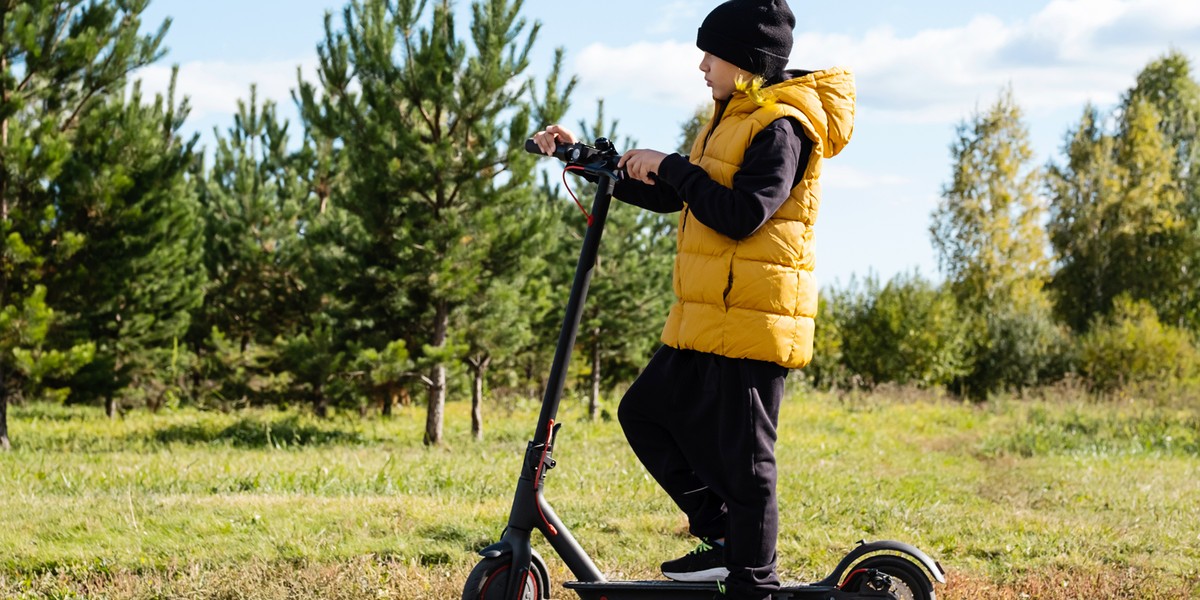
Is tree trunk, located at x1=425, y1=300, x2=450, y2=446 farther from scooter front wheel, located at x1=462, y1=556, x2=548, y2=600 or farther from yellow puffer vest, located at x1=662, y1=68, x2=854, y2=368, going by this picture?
yellow puffer vest, located at x1=662, y1=68, x2=854, y2=368

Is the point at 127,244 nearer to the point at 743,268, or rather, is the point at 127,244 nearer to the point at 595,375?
the point at 595,375

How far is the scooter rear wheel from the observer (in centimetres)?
369

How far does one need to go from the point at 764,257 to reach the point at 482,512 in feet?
10.6

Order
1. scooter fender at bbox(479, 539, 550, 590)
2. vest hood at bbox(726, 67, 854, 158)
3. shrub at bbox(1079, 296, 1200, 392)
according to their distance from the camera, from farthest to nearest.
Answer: shrub at bbox(1079, 296, 1200, 392), scooter fender at bbox(479, 539, 550, 590), vest hood at bbox(726, 67, 854, 158)

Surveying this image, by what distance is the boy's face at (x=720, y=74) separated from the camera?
349cm

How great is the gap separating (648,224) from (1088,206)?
66.6ft

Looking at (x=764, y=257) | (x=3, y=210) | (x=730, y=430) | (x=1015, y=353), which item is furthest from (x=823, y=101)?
(x=1015, y=353)

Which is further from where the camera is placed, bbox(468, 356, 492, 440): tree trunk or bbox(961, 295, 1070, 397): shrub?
bbox(961, 295, 1070, 397): shrub

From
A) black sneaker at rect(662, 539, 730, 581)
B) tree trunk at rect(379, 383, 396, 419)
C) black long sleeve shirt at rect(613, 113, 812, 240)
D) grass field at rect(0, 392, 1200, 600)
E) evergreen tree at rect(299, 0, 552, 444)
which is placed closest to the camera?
black long sleeve shirt at rect(613, 113, 812, 240)

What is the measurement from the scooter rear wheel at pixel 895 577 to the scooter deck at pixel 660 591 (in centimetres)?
14

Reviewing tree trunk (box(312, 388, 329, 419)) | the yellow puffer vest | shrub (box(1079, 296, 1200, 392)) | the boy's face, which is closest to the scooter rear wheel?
the yellow puffer vest

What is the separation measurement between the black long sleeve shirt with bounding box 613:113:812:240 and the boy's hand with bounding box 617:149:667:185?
5 cm

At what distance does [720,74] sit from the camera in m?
3.51

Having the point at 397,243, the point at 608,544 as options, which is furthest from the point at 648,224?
the point at 608,544
